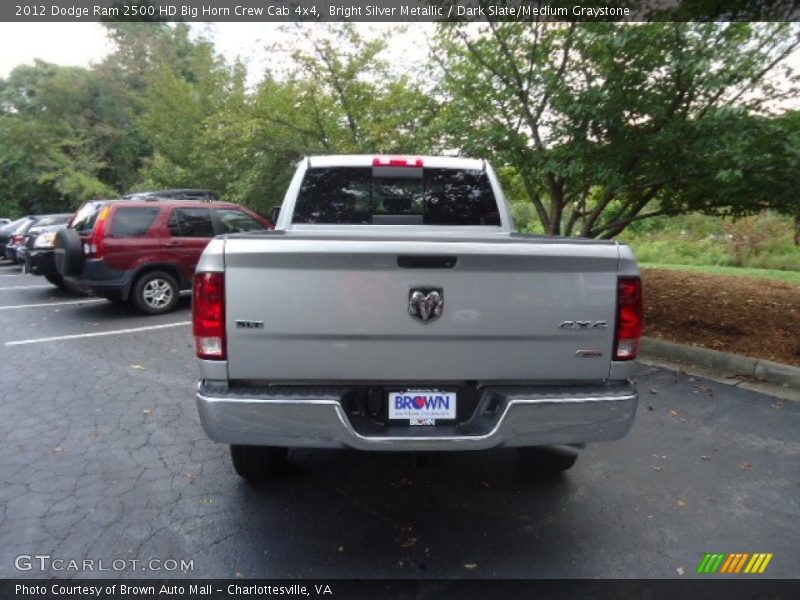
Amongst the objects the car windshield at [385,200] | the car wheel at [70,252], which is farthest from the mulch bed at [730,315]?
the car wheel at [70,252]

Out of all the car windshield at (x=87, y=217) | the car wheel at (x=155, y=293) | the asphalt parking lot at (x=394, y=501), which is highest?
the car windshield at (x=87, y=217)

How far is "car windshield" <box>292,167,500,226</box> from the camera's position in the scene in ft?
13.1

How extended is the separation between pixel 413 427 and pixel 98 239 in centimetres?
700

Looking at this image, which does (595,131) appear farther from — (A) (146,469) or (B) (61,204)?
(B) (61,204)

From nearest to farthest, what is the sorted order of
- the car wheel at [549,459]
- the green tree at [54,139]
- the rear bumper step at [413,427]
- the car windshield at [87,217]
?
the rear bumper step at [413,427], the car wheel at [549,459], the car windshield at [87,217], the green tree at [54,139]

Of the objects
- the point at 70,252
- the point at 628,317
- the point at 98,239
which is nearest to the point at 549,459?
the point at 628,317

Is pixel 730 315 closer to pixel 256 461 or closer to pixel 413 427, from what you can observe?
pixel 413 427

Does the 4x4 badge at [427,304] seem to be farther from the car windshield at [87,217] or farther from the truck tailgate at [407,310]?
the car windshield at [87,217]

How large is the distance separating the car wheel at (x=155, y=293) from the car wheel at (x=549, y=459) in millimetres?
6927

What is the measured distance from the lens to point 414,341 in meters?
2.43

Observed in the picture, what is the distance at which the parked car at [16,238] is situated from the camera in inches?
539

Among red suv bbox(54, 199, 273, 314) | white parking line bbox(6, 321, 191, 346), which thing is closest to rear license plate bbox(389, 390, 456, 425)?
white parking line bbox(6, 321, 191, 346)

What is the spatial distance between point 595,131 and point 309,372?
523cm

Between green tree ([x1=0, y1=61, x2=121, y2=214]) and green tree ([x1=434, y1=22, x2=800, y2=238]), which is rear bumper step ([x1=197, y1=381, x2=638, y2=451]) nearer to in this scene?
green tree ([x1=434, y1=22, x2=800, y2=238])
